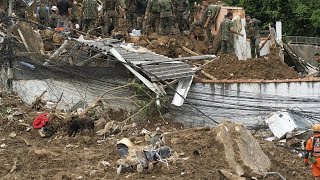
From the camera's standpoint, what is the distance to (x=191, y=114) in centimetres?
1431

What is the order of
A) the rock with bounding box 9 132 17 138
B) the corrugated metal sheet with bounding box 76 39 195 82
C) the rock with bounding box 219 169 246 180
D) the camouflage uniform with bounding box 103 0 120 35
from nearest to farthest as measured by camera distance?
the rock with bounding box 219 169 246 180
the rock with bounding box 9 132 17 138
the corrugated metal sheet with bounding box 76 39 195 82
the camouflage uniform with bounding box 103 0 120 35

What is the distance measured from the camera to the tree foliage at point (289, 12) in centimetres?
2441

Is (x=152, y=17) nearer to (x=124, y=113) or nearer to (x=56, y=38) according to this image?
(x=56, y=38)

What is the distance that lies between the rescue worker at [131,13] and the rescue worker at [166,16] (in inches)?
45.8

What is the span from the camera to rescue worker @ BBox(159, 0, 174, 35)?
Answer: 54.9 feet

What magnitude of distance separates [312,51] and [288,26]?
8.84 ft

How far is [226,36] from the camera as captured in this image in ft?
52.0

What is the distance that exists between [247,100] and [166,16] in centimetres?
385

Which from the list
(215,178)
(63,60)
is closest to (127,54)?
(63,60)

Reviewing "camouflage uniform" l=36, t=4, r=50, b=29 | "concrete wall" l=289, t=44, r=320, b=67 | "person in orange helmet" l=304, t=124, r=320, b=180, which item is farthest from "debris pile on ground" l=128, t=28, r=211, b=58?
"person in orange helmet" l=304, t=124, r=320, b=180

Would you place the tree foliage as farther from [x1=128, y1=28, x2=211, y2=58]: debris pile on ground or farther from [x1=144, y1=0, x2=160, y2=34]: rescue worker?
[x1=144, y1=0, x2=160, y2=34]: rescue worker

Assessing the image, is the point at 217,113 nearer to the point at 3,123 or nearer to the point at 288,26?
the point at 3,123

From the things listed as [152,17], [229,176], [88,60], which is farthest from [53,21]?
[229,176]

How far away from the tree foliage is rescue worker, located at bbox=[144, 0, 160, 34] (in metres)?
8.99
